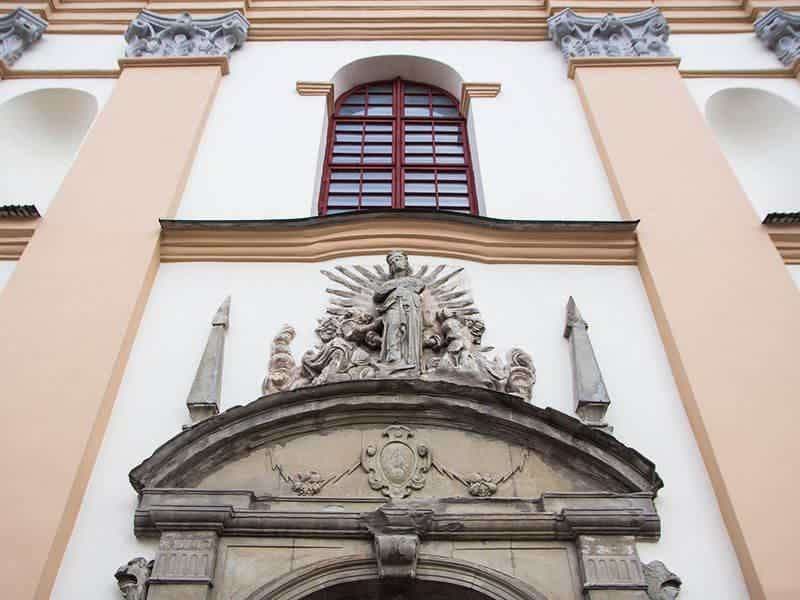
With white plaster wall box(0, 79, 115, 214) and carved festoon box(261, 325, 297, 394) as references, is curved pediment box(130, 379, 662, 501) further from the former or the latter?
white plaster wall box(0, 79, 115, 214)

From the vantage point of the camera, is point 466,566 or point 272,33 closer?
point 466,566

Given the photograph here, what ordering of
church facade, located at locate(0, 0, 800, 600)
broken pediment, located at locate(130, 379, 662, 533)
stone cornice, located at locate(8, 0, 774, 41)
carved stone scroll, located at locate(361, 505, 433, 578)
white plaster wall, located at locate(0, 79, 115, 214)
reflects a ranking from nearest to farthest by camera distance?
1. carved stone scroll, located at locate(361, 505, 433, 578)
2. church facade, located at locate(0, 0, 800, 600)
3. broken pediment, located at locate(130, 379, 662, 533)
4. white plaster wall, located at locate(0, 79, 115, 214)
5. stone cornice, located at locate(8, 0, 774, 41)

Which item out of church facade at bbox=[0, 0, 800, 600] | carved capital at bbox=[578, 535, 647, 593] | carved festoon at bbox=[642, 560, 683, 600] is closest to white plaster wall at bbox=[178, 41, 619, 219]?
church facade at bbox=[0, 0, 800, 600]

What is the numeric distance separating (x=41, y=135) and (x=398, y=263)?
5.39m

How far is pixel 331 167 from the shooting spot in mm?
9578

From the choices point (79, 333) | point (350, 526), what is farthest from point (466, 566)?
point (79, 333)

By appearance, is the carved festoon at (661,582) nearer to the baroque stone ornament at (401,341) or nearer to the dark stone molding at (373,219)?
the baroque stone ornament at (401,341)

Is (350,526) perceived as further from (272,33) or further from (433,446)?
(272,33)

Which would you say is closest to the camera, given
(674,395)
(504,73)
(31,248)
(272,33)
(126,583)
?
(126,583)

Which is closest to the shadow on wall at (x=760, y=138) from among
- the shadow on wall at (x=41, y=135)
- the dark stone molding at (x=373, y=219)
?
the dark stone molding at (x=373, y=219)

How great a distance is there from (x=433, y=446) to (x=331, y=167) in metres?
4.35

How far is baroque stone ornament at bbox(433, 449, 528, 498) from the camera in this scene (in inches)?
230

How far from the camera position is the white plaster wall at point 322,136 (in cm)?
849

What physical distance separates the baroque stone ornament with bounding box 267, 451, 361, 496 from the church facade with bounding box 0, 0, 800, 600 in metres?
0.03
